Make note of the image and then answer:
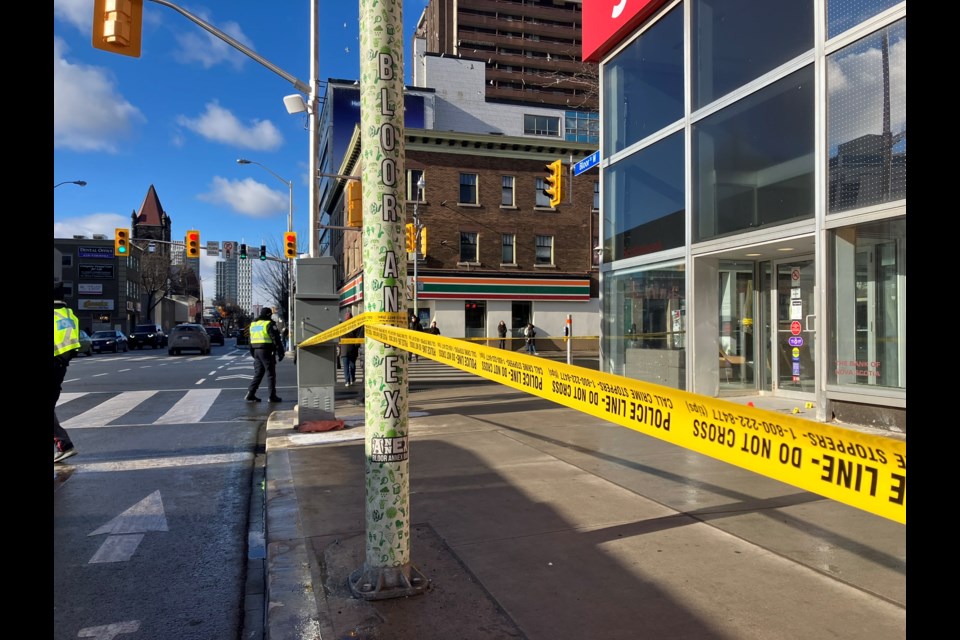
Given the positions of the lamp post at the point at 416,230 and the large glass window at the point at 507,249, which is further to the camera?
the large glass window at the point at 507,249

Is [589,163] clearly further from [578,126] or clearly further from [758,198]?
[578,126]

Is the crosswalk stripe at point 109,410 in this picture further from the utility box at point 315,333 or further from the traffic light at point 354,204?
the traffic light at point 354,204

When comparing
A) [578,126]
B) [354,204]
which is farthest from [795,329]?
[578,126]

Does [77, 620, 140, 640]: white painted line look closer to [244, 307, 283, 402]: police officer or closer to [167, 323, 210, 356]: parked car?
[244, 307, 283, 402]: police officer

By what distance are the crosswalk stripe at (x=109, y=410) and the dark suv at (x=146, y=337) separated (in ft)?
118

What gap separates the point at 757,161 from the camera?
9.76 metres

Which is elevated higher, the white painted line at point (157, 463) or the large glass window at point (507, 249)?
the large glass window at point (507, 249)

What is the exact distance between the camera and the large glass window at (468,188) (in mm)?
32688

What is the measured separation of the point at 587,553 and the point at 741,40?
9100 millimetres

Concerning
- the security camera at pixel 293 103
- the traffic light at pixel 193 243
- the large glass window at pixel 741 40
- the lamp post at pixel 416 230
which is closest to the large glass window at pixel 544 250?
the lamp post at pixel 416 230

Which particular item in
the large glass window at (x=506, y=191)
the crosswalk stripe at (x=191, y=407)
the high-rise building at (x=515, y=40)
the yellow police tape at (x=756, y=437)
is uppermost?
the high-rise building at (x=515, y=40)
